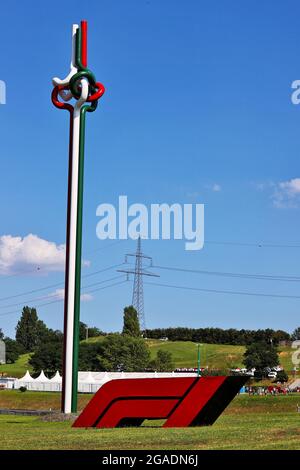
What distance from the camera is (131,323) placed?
113 m

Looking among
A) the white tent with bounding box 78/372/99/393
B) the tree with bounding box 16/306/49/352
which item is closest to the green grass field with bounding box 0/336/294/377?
the tree with bounding box 16/306/49/352

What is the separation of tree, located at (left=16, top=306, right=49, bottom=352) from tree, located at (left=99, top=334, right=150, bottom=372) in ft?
199

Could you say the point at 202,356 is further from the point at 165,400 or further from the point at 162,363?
the point at 165,400

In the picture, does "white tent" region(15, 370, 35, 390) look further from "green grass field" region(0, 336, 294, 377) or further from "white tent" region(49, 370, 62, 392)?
"green grass field" region(0, 336, 294, 377)

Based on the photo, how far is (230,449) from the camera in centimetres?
1586

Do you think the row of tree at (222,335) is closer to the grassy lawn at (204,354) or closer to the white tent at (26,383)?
the grassy lawn at (204,354)

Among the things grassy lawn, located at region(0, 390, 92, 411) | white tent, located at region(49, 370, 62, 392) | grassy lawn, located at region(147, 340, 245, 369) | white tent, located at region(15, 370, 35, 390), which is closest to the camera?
grassy lawn, located at region(0, 390, 92, 411)

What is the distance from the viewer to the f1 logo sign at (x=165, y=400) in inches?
893

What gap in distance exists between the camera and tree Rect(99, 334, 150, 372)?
99125 millimetres

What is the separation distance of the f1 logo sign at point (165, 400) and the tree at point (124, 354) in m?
75.6

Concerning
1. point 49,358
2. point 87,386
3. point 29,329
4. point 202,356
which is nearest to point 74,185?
point 87,386

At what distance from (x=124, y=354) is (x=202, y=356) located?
37.3 metres
